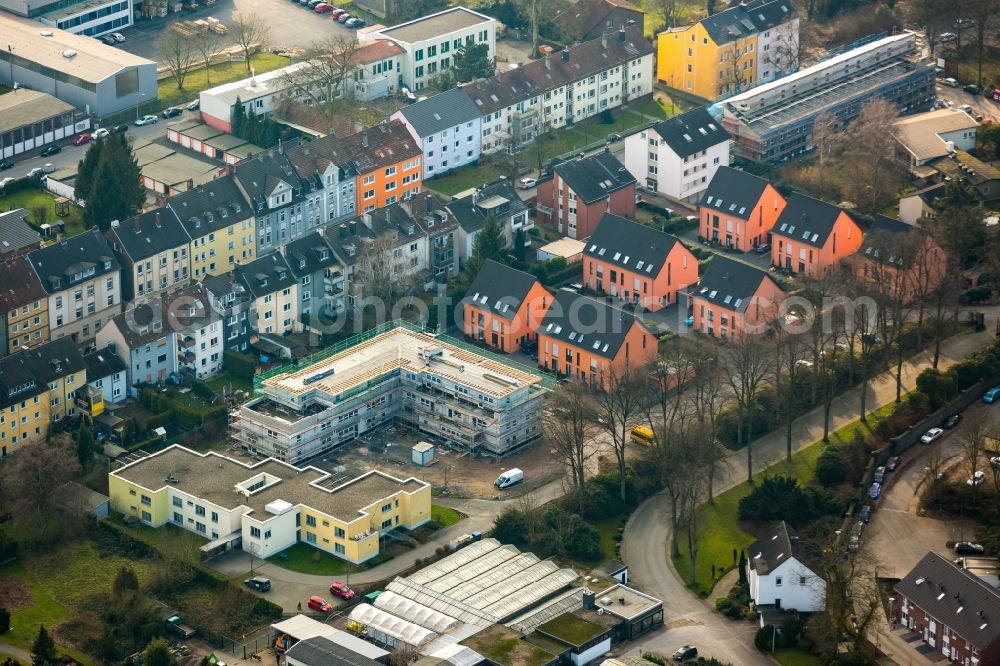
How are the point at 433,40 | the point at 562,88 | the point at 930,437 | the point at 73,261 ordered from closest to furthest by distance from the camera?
the point at 930,437 < the point at 73,261 < the point at 562,88 < the point at 433,40

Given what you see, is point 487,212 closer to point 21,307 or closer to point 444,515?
point 444,515

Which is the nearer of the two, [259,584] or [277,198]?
[259,584]

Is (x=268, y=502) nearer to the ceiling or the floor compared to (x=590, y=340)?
nearer to the floor

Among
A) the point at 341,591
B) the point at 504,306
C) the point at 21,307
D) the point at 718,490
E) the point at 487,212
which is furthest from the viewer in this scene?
the point at 487,212

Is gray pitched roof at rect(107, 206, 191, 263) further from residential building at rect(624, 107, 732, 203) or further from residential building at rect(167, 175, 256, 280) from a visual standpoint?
residential building at rect(624, 107, 732, 203)

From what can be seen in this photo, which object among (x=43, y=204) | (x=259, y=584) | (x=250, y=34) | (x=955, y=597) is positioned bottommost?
(x=259, y=584)

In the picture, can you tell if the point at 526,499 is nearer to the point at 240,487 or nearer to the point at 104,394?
the point at 240,487

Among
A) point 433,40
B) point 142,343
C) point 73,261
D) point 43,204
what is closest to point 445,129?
point 433,40
